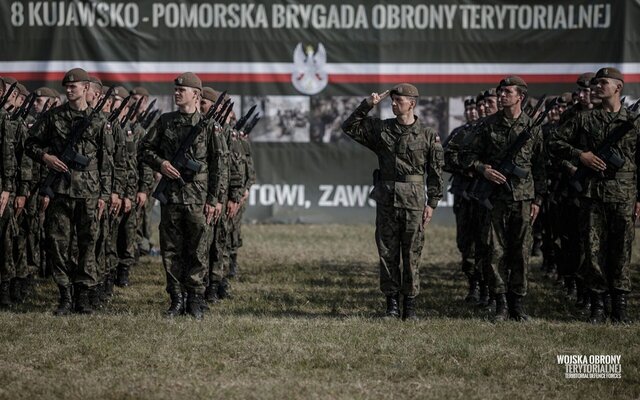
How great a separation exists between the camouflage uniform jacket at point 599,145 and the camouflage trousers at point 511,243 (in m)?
0.64

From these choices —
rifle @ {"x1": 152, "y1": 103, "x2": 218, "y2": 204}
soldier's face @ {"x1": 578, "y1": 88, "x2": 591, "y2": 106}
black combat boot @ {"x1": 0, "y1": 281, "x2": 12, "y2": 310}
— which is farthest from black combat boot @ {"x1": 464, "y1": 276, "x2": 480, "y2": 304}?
black combat boot @ {"x1": 0, "y1": 281, "x2": 12, "y2": 310}

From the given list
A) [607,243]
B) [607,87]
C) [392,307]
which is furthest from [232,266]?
[607,87]

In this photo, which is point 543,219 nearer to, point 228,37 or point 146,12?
point 228,37

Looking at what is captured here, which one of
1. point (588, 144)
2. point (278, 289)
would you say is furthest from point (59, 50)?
point (588, 144)

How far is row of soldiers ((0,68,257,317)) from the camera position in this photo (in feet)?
29.3

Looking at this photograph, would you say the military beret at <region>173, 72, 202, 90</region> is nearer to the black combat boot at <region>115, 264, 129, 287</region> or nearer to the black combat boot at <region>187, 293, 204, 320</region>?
the black combat boot at <region>187, 293, 204, 320</region>

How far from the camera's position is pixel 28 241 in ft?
33.9

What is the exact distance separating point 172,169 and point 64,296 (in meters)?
1.63

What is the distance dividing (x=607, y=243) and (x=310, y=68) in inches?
343

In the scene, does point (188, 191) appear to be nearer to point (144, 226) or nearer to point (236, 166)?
point (236, 166)

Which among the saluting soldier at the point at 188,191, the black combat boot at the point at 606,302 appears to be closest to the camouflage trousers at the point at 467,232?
the black combat boot at the point at 606,302

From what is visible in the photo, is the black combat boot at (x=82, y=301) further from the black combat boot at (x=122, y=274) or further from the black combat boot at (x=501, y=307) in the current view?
the black combat boot at (x=501, y=307)

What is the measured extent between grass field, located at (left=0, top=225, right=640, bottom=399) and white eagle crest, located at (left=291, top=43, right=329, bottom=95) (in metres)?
6.77

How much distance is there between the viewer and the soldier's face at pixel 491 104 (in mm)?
11188
